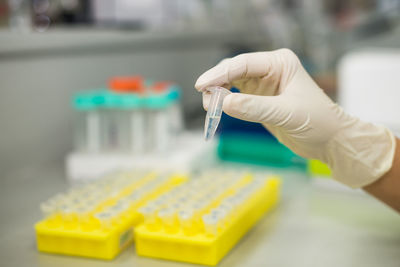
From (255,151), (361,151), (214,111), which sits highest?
(214,111)

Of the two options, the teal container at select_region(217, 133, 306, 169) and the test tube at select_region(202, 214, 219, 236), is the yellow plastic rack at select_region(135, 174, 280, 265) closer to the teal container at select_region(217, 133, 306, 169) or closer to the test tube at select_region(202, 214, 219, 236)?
the test tube at select_region(202, 214, 219, 236)

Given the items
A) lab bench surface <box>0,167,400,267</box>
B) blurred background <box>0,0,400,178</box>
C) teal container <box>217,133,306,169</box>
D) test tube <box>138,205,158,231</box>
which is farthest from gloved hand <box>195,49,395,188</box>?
blurred background <box>0,0,400,178</box>

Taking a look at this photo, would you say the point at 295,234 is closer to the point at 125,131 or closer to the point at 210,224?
the point at 210,224

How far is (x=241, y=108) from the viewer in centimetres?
73

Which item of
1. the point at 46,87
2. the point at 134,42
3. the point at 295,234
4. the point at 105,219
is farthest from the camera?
the point at 134,42

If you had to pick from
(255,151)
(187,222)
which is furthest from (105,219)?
(255,151)

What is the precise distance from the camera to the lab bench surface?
854 mm

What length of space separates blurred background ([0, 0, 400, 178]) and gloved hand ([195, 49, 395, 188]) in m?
0.81

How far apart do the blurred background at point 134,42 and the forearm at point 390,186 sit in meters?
1.07

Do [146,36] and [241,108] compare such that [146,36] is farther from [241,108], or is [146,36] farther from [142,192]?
[241,108]

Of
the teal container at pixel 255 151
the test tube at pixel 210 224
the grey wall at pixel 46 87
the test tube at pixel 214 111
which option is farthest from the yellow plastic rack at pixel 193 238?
the grey wall at pixel 46 87

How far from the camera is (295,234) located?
3.25 ft

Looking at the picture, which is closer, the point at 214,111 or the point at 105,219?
the point at 214,111

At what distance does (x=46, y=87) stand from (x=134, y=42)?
498 millimetres
